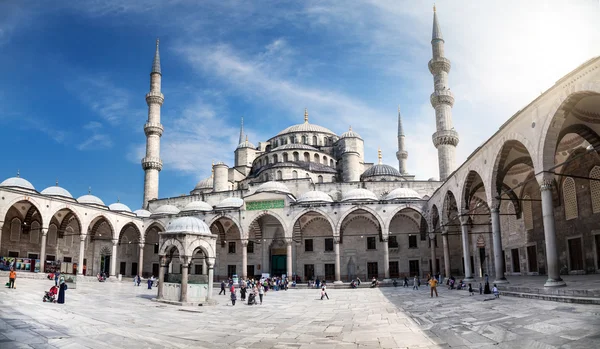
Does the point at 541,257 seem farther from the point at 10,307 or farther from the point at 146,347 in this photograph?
the point at 10,307

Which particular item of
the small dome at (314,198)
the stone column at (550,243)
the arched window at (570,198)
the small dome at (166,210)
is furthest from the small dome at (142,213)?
the stone column at (550,243)

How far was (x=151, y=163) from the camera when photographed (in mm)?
36531

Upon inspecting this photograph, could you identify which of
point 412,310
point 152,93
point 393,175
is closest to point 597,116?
point 412,310

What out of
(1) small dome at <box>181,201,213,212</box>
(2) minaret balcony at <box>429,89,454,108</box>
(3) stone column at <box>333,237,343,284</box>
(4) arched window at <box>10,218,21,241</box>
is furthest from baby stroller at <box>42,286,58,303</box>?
(2) minaret balcony at <box>429,89,454,108</box>

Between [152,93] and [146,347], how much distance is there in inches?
1284

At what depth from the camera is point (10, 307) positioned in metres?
11.0

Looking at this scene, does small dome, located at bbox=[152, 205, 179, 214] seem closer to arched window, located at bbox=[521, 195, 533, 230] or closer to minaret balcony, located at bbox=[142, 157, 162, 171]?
minaret balcony, located at bbox=[142, 157, 162, 171]

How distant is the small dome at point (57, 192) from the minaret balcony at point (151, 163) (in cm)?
612

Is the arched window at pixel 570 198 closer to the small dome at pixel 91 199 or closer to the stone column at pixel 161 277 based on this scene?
the stone column at pixel 161 277

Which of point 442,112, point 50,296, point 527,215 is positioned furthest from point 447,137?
point 50,296

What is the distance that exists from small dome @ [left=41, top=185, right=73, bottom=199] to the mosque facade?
7.5 inches

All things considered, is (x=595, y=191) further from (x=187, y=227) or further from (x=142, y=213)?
(x=142, y=213)

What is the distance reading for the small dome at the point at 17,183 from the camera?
27.6 m

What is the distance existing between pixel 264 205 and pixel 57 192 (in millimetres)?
15010
